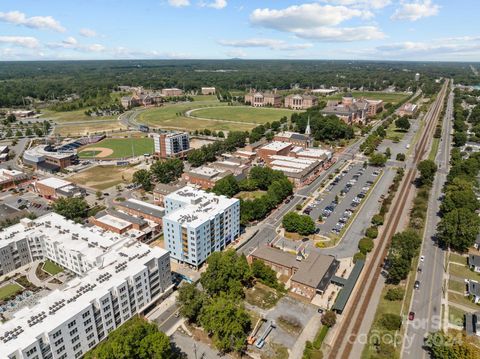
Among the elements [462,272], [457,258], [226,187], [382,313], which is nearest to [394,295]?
[382,313]

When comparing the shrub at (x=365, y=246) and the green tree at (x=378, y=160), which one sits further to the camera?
the green tree at (x=378, y=160)

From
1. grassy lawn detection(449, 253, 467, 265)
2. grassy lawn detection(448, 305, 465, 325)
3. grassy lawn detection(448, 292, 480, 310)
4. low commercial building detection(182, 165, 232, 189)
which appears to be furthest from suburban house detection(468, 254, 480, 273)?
low commercial building detection(182, 165, 232, 189)

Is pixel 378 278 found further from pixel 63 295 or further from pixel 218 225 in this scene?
pixel 63 295

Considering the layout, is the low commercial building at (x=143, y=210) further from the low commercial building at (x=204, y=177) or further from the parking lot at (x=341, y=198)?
the parking lot at (x=341, y=198)

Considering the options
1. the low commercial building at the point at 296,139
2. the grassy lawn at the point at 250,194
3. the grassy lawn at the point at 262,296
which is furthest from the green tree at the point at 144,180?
the low commercial building at the point at 296,139

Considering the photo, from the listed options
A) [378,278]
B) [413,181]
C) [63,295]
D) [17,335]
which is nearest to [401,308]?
[378,278]

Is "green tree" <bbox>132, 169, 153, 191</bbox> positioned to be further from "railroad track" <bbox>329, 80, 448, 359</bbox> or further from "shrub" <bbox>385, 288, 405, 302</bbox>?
"shrub" <bbox>385, 288, 405, 302</bbox>
